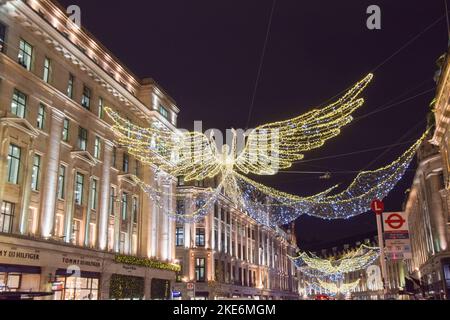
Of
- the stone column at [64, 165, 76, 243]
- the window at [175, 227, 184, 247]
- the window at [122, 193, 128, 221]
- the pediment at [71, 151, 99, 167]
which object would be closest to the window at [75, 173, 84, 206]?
the stone column at [64, 165, 76, 243]

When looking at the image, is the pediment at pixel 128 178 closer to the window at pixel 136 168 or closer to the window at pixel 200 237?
the window at pixel 136 168

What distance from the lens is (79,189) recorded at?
112ft

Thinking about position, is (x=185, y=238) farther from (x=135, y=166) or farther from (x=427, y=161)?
(x=427, y=161)

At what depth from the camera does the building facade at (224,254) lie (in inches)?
2318

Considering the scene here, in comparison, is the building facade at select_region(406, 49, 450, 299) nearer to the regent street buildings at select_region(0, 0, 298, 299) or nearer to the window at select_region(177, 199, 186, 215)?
the regent street buildings at select_region(0, 0, 298, 299)

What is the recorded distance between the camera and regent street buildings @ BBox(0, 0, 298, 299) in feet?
88.6

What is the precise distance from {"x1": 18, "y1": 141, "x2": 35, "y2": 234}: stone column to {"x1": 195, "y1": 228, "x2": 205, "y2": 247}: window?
1348 inches

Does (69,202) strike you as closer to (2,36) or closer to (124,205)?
(124,205)

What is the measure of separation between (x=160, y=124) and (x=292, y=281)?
80277mm

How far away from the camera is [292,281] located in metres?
115

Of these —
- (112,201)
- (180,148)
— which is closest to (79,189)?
(112,201)
